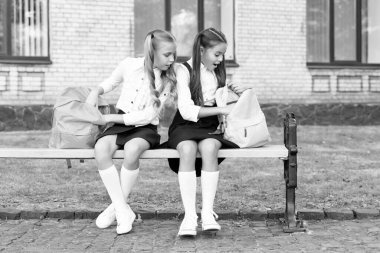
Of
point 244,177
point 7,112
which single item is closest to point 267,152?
point 244,177

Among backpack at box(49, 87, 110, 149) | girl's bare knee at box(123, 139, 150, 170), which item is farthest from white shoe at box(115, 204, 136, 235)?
backpack at box(49, 87, 110, 149)

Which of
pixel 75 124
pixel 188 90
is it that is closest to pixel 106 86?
pixel 75 124

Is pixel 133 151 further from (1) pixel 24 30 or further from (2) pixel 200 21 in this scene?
(2) pixel 200 21

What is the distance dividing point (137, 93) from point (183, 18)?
906cm

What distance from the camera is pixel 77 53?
12.7 m

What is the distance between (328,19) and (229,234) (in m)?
10.9

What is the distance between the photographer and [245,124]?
4.91 metres

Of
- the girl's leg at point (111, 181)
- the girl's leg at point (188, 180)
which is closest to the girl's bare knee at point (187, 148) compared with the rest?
the girl's leg at point (188, 180)

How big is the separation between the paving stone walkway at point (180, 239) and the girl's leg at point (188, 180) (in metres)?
0.14

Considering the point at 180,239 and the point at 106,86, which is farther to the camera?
the point at 106,86

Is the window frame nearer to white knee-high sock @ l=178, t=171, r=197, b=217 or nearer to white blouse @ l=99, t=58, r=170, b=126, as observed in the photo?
white blouse @ l=99, t=58, r=170, b=126

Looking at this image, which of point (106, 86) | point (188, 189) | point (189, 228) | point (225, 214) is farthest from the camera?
point (225, 214)

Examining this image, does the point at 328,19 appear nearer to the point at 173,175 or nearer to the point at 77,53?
the point at 77,53

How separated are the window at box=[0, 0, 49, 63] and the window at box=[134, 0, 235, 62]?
70.1 inches
